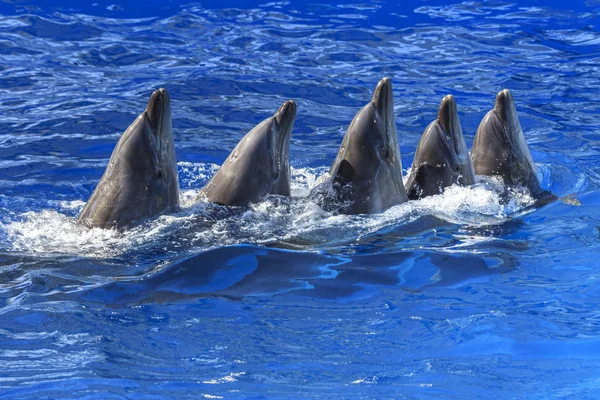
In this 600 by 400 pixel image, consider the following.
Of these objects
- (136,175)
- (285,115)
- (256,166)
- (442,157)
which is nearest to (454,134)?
(442,157)

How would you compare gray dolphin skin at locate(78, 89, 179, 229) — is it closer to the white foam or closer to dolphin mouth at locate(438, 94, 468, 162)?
the white foam

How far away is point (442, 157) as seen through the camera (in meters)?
7.29

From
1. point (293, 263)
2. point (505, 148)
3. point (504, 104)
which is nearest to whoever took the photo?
point (293, 263)

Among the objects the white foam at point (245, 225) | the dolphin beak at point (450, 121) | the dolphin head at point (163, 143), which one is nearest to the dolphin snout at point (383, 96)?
the dolphin beak at point (450, 121)

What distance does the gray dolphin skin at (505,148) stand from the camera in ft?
25.4

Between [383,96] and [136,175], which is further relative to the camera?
[383,96]

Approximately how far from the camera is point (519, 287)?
578 centimetres

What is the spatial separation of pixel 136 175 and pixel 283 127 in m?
1.22

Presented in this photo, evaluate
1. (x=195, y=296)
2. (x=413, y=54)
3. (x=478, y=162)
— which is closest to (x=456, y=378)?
(x=195, y=296)

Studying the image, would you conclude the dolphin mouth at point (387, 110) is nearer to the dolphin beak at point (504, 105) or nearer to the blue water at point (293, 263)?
A: the blue water at point (293, 263)

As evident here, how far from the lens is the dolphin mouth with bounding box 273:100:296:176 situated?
272 inches

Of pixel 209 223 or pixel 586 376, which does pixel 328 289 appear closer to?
pixel 209 223

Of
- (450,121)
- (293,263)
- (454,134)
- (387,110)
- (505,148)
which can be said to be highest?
(387,110)

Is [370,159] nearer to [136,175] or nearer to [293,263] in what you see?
[293,263]
